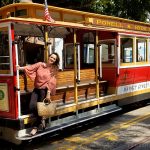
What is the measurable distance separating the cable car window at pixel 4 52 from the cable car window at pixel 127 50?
4.30 m

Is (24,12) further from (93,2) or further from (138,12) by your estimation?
(138,12)

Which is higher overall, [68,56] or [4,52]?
[4,52]

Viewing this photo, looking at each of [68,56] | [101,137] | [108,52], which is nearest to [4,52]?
[101,137]

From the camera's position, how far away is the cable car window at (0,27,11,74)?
712 centimetres

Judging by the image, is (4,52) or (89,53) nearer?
(4,52)

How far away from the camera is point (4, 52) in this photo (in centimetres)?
722

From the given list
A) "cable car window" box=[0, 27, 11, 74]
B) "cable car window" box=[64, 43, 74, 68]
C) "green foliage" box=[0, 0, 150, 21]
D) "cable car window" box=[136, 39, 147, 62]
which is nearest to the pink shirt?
"cable car window" box=[0, 27, 11, 74]

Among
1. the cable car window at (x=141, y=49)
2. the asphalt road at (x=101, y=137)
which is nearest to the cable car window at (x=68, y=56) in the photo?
the asphalt road at (x=101, y=137)

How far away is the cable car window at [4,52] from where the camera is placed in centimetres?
712

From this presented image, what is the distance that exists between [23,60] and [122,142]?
3.04m

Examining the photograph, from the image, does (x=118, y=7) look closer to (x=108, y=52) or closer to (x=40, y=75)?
(x=108, y=52)

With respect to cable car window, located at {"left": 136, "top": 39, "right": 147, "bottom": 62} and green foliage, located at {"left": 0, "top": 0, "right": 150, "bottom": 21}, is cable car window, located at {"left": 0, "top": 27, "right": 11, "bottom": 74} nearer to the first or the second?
cable car window, located at {"left": 136, "top": 39, "right": 147, "bottom": 62}

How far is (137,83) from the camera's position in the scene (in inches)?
454

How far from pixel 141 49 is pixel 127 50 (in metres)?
1.01
